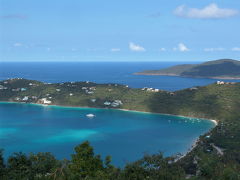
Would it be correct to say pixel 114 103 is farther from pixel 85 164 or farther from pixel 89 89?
pixel 85 164

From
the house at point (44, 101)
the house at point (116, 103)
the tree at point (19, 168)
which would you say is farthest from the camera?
the house at point (44, 101)

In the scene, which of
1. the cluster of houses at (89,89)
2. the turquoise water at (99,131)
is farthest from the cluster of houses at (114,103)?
the cluster of houses at (89,89)

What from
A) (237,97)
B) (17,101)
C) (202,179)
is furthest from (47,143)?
(237,97)

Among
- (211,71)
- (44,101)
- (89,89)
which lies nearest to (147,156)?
(44,101)

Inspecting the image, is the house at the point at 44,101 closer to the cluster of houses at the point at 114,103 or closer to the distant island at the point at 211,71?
the cluster of houses at the point at 114,103

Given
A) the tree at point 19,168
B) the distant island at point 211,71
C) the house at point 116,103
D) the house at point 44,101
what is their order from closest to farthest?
the tree at point 19,168 < the house at point 116,103 < the house at point 44,101 < the distant island at point 211,71

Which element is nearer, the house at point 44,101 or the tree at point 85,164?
the tree at point 85,164

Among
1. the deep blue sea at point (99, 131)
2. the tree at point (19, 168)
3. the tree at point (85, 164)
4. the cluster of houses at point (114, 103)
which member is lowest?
the deep blue sea at point (99, 131)
